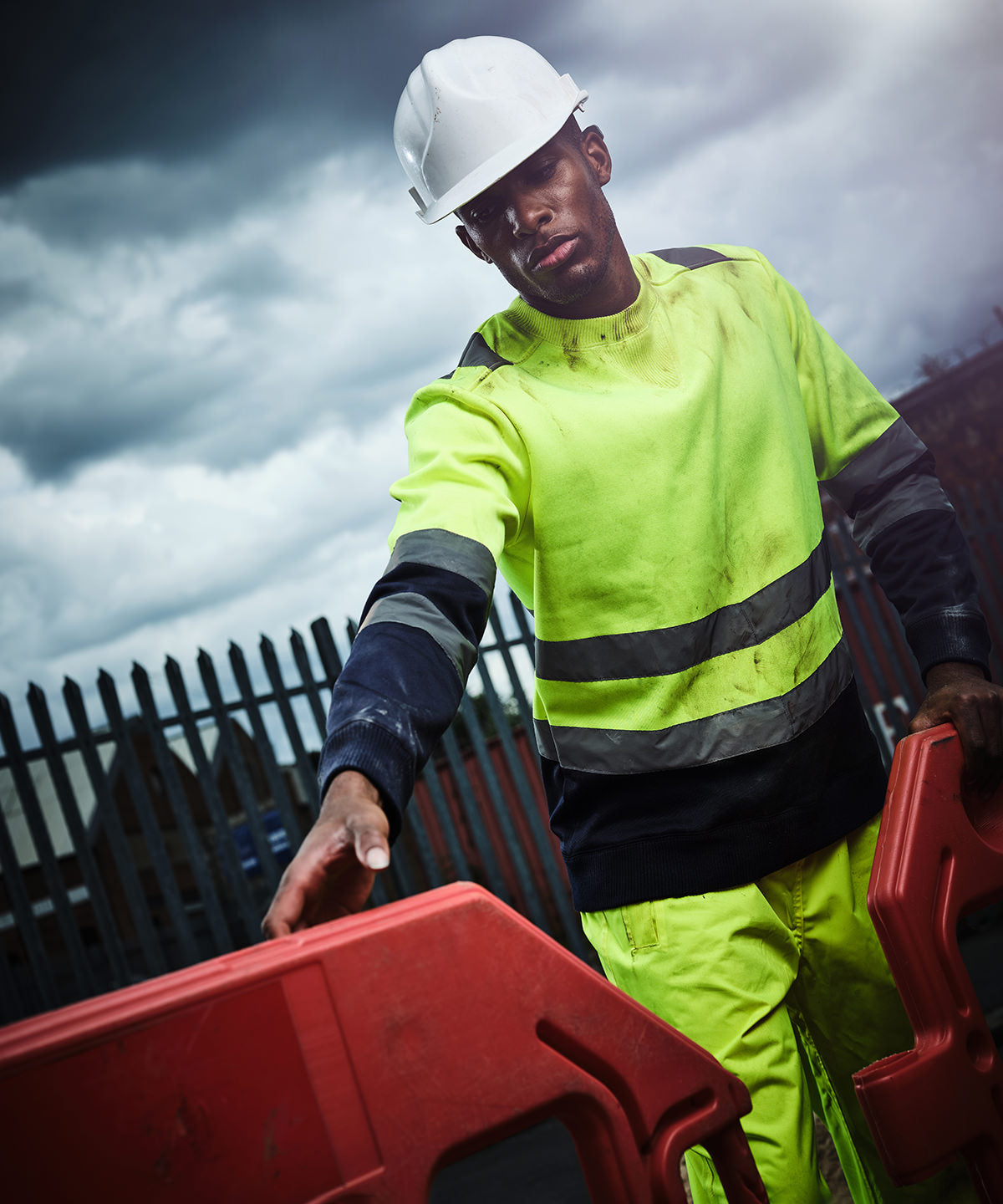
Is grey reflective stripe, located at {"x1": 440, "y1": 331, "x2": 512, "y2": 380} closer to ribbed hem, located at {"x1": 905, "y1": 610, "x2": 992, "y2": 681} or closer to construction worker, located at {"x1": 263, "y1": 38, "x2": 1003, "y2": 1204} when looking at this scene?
construction worker, located at {"x1": 263, "y1": 38, "x2": 1003, "y2": 1204}

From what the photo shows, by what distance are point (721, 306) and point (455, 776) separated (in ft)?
13.7

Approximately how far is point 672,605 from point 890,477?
2.21ft

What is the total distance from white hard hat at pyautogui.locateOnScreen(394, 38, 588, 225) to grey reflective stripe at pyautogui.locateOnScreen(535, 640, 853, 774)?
3.20 ft

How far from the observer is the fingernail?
3.09ft

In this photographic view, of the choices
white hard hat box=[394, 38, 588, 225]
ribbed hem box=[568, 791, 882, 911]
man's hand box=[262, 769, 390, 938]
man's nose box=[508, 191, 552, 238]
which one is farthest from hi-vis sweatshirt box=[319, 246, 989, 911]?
man's hand box=[262, 769, 390, 938]

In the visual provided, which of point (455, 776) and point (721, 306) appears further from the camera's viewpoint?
point (455, 776)

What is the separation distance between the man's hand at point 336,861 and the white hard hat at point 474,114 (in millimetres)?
1126

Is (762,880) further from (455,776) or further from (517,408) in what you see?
(455,776)

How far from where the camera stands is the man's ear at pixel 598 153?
1902 mm

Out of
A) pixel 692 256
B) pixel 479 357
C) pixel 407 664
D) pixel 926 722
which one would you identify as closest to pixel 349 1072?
pixel 407 664

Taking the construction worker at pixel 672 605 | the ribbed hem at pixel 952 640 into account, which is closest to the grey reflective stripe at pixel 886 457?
the construction worker at pixel 672 605

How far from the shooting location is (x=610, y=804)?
5.23 feet

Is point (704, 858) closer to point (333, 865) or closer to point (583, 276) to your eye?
point (333, 865)

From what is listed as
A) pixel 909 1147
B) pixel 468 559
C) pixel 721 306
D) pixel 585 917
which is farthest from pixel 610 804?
pixel 721 306
